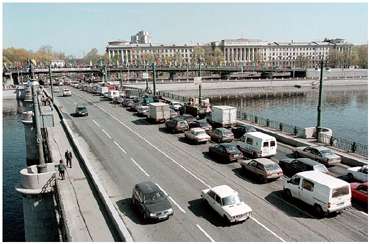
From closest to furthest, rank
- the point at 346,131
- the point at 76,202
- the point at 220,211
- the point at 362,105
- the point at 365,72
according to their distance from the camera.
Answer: the point at 220,211 → the point at 76,202 → the point at 346,131 → the point at 362,105 → the point at 365,72

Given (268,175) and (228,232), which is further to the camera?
(268,175)

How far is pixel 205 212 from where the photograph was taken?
2031 centimetres

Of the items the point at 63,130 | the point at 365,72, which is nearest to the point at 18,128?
the point at 63,130

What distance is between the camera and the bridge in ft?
58.5

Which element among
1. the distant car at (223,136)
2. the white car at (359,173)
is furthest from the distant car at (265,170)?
the distant car at (223,136)

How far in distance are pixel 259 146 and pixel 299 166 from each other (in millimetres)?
4791

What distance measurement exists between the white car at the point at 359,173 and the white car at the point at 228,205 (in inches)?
355

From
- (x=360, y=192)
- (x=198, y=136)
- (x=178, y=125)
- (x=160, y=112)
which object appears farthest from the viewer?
(x=160, y=112)

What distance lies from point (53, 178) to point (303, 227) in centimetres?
1597

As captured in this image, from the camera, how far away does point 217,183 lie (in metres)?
24.6

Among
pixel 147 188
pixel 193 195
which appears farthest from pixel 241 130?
pixel 147 188

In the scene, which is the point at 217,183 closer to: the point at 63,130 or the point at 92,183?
the point at 92,183

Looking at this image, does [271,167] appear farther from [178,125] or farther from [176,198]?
[178,125]

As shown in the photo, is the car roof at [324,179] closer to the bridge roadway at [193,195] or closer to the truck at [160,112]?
the bridge roadway at [193,195]
